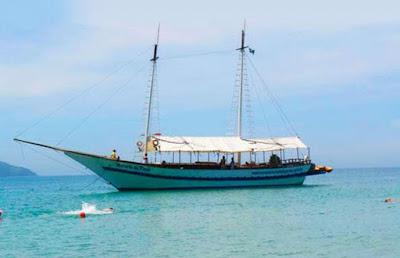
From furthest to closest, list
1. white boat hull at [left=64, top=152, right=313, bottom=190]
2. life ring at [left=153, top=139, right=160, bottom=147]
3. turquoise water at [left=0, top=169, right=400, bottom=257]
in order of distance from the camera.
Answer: life ring at [left=153, top=139, right=160, bottom=147], white boat hull at [left=64, top=152, right=313, bottom=190], turquoise water at [left=0, top=169, right=400, bottom=257]

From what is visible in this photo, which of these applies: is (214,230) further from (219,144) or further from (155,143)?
(219,144)

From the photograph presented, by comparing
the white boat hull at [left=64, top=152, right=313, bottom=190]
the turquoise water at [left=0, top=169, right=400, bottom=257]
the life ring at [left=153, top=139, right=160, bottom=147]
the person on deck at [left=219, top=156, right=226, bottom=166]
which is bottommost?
the turquoise water at [left=0, top=169, right=400, bottom=257]

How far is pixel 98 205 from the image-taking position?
44594 millimetres

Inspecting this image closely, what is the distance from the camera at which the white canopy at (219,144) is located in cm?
5619

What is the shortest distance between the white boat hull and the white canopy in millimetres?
2116

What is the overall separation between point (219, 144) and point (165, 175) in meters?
6.98

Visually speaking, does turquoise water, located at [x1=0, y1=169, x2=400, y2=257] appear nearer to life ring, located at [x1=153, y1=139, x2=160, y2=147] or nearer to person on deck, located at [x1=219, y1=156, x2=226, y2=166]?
life ring, located at [x1=153, y1=139, x2=160, y2=147]

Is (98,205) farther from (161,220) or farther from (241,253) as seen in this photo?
(241,253)

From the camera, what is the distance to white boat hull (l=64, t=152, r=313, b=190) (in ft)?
174

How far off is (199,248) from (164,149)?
32462 mm

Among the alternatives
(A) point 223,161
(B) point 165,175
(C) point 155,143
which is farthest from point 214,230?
(A) point 223,161

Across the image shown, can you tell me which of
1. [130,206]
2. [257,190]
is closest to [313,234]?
[130,206]

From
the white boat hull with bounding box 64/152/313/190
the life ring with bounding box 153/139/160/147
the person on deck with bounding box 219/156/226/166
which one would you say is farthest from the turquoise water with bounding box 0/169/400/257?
the person on deck with bounding box 219/156/226/166

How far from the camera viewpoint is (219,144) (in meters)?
59.2
